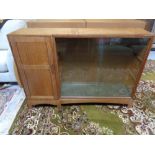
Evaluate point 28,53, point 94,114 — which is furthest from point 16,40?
point 94,114

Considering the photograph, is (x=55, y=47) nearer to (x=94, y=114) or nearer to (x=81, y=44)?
(x=81, y=44)

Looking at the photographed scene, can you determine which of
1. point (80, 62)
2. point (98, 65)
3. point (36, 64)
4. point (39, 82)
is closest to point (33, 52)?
point (36, 64)

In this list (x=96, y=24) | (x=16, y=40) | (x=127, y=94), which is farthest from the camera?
(x=127, y=94)

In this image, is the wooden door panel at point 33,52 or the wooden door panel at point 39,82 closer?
the wooden door panel at point 33,52

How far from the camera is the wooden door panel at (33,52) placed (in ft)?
3.76

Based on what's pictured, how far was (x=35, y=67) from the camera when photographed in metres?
1.26

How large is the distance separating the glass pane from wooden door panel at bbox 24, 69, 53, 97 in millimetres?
194

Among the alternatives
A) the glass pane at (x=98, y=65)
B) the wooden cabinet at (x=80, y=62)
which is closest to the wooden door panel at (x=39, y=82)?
the wooden cabinet at (x=80, y=62)

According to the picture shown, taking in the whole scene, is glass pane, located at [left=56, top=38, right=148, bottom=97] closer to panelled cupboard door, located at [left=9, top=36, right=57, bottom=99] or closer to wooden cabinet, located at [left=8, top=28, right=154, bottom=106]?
wooden cabinet, located at [left=8, top=28, right=154, bottom=106]

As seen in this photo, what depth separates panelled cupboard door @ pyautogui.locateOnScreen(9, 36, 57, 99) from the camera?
1140 mm

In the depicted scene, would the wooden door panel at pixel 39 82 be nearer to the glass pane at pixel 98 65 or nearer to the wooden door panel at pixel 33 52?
the wooden door panel at pixel 33 52
